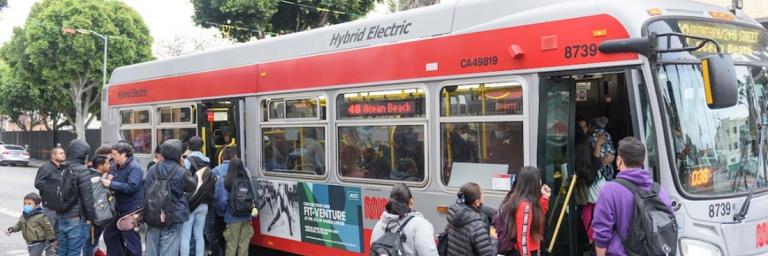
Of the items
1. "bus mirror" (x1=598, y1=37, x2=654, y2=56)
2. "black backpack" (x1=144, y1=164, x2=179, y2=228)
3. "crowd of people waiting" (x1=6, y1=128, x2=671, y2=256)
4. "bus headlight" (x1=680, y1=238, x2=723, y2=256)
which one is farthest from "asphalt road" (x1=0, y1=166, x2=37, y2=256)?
"bus headlight" (x1=680, y1=238, x2=723, y2=256)

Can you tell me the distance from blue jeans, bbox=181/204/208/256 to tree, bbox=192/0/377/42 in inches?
526

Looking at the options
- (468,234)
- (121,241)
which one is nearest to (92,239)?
(121,241)

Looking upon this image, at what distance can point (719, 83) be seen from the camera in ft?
13.1

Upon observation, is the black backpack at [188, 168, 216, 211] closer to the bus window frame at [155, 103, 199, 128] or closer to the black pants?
the black pants

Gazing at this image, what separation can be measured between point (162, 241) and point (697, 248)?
16.7 ft

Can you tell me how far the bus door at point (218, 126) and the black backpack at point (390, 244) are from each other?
4.04 metres

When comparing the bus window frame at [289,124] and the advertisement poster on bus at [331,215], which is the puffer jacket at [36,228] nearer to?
the bus window frame at [289,124]

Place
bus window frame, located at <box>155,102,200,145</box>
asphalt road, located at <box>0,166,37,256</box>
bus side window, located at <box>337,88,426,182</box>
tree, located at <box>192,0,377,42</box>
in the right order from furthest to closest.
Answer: tree, located at <box>192,0,377,42</box> → asphalt road, located at <box>0,166,37,256</box> → bus window frame, located at <box>155,102,200,145</box> → bus side window, located at <box>337,88,426,182</box>

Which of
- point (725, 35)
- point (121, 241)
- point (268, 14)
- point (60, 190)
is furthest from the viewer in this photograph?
point (268, 14)

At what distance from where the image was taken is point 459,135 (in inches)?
217

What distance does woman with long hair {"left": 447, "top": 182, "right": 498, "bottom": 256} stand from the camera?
429 cm

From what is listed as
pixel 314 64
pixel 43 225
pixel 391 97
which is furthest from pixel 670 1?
pixel 43 225

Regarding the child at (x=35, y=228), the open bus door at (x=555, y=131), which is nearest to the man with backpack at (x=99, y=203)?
the child at (x=35, y=228)

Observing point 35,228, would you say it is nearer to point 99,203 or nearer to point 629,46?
point 99,203
